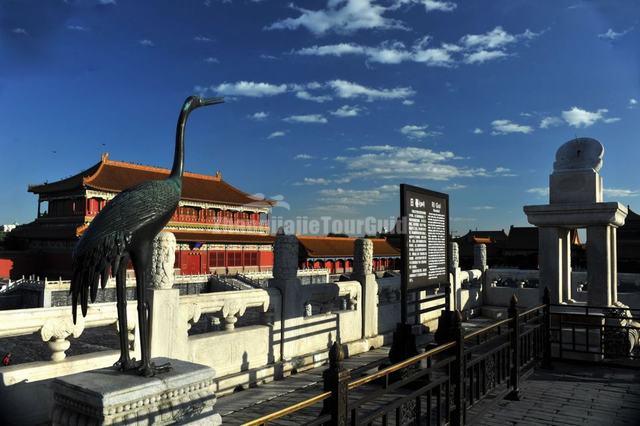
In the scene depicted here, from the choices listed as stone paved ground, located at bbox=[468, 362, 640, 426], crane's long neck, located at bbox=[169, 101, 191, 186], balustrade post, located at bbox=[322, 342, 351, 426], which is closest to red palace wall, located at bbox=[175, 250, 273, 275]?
stone paved ground, located at bbox=[468, 362, 640, 426]

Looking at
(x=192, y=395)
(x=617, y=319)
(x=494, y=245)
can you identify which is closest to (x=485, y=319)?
(x=617, y=319)

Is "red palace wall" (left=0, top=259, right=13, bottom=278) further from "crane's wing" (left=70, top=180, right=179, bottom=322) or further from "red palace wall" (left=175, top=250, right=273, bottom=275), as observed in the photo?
"crane's wing" (left=70, top=180, right=179, bottom=322)

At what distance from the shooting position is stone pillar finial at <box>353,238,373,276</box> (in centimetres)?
852

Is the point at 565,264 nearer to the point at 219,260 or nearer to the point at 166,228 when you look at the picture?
the point at 166,228

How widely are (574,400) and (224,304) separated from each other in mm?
4608

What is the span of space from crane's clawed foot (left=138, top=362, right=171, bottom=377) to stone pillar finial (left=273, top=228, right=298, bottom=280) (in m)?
3.85

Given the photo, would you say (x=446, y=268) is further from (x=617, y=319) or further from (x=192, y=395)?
(x=192, y=395)

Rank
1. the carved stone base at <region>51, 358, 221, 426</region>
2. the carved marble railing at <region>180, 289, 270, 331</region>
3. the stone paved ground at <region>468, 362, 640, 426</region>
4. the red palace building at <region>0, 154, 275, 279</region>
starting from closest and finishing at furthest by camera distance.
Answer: the carved stone base at <region>51, 358, 221, 426</region> → the stone paved ground at <region>468, 362, 640, 426</region> → the carved marble railing at <region>180, 289, 270, 331</region> → the red palace building at <region>0, 154, 275, 279</region>

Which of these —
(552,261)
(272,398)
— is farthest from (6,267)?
(552,261)

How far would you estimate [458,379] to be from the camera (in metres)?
4.37

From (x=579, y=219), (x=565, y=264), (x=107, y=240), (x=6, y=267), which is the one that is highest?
(x=579, y=219)

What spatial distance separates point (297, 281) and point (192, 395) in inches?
161

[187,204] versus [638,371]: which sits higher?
[187,204]

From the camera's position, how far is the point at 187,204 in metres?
34.9
